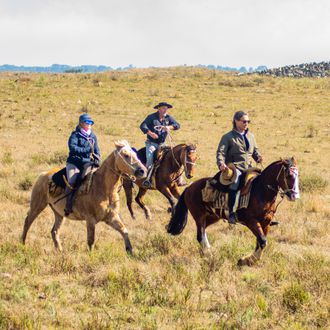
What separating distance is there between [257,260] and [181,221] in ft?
5.85

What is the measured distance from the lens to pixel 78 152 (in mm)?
8477

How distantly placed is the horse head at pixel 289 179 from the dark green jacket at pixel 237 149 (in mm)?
813

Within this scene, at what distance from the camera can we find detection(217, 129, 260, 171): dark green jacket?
8.24m

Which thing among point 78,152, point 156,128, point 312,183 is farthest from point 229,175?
point 312,183

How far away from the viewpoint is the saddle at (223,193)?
799cm

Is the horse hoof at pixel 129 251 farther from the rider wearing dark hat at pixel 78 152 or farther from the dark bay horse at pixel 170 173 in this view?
the dark bay horse at pixel 170 173

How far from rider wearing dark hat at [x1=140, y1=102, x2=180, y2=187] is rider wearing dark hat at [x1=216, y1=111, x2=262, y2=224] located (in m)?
3.89

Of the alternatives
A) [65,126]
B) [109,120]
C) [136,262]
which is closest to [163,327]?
[136,262]

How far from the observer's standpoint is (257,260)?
26.0 feet

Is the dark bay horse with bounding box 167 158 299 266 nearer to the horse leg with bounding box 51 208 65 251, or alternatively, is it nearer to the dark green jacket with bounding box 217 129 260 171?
the dark green jacket with bounding box 217 129 260 171

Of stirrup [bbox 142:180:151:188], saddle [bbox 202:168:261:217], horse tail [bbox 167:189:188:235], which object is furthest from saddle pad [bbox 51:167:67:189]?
stirrup [bbox 142:180:151:188]

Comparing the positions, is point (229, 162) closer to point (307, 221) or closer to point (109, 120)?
point (307, 221)

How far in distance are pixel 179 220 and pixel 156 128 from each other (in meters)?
3.62

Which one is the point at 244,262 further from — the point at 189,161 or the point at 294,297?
the point at 189,161
